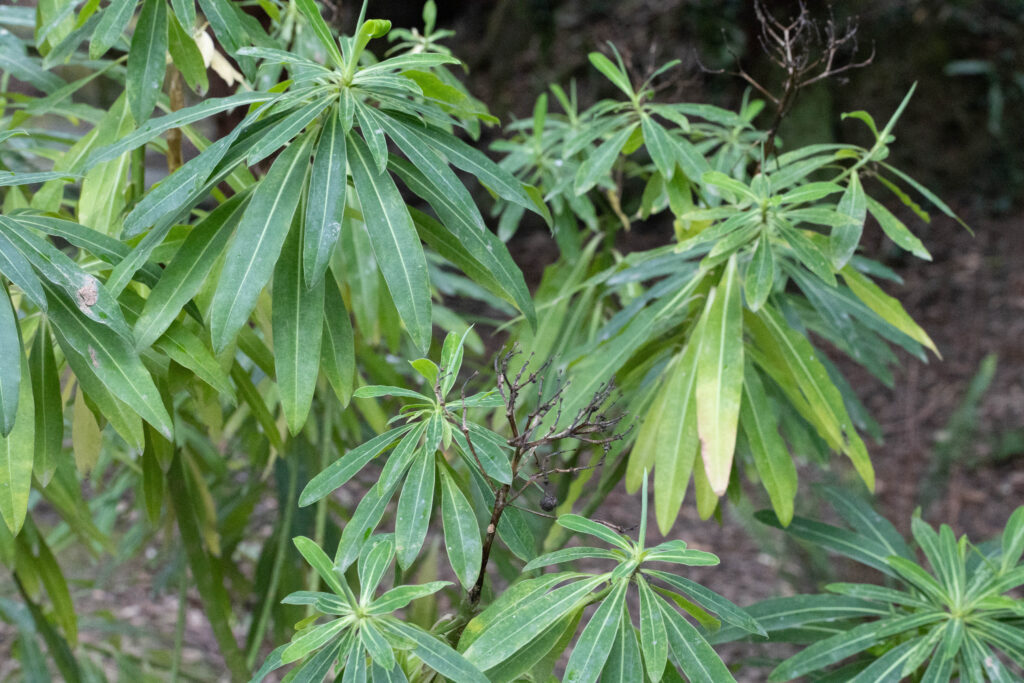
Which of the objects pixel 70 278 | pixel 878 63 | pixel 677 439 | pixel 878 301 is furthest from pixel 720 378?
pixel 878 63

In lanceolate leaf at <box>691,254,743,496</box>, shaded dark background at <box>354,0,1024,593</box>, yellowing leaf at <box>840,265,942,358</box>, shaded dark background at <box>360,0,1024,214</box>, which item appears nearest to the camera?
lanceolate leaf at <box>691,254,743,496</box>

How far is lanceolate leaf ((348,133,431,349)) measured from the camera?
624mm

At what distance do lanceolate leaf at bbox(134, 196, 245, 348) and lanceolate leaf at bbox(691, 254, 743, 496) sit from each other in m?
0.44

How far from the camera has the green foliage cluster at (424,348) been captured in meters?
0.58

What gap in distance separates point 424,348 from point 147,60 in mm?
407

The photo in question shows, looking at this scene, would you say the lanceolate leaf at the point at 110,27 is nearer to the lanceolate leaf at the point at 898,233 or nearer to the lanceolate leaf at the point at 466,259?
the lanceolate leaf at the point at 466,259

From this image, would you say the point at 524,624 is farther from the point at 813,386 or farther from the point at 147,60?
the point at 147,60

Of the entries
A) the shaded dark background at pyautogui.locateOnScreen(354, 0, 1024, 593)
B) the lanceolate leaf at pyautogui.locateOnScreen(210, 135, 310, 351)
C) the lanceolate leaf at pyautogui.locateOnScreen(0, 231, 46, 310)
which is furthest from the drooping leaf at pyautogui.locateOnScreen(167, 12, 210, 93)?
the shaded dark background at pyautogui.locateOnScreen(354, 0, 1024, 593)

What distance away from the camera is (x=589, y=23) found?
158 inches

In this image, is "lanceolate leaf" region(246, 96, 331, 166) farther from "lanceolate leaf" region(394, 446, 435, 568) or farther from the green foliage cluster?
"lanceolate leaf" region(394, 446, 435, 568)

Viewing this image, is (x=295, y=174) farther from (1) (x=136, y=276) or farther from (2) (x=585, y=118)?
(2) (x=585, y=118)

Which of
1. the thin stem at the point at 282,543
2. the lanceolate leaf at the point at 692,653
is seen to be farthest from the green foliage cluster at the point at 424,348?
the thin stem at the point at 282,543

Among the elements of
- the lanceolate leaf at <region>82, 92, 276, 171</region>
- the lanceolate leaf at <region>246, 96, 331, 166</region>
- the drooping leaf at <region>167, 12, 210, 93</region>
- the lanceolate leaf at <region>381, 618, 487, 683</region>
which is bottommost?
the lanceolate leaf at <region>381, 618, 487, 683</region>

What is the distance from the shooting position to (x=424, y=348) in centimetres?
61
